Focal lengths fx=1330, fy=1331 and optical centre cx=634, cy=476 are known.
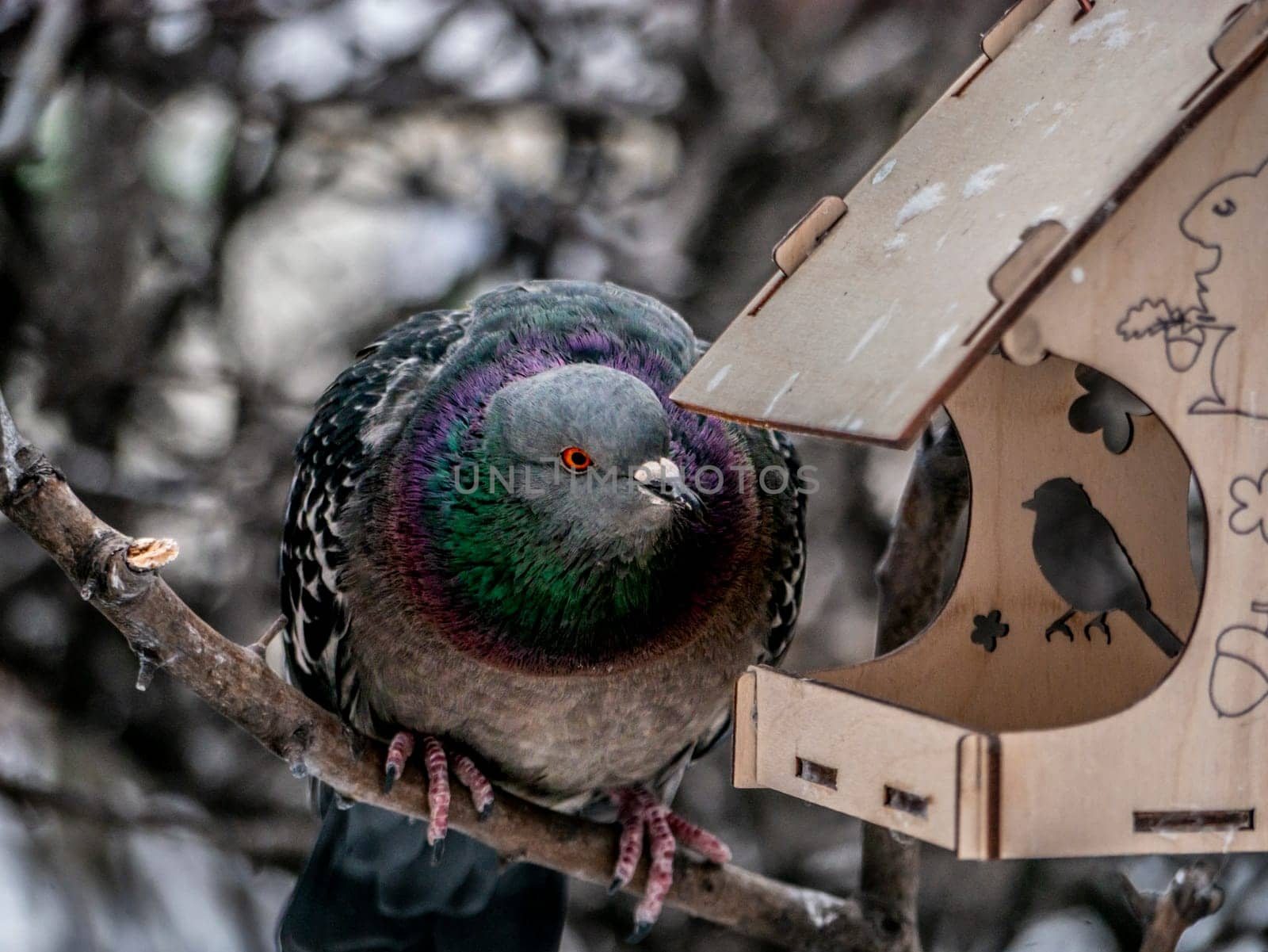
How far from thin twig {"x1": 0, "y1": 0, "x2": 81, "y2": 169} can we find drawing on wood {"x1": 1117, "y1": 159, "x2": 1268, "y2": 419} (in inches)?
122

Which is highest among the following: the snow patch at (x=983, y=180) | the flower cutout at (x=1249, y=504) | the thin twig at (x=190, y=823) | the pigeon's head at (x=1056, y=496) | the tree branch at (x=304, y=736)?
the snow patch at (x=983, y=180)

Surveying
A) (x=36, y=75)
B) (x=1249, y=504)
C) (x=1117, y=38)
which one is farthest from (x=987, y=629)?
(x=36, y=75)

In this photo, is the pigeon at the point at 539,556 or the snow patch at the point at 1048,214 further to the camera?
the pigeon at the point at 539,556

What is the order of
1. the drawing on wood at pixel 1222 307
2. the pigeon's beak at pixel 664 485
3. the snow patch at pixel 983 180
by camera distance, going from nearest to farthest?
the drawing on wood at pixel 1222 307 < the snow patch at pixel 983 180 < the pigeon's beak at pixel 664 485

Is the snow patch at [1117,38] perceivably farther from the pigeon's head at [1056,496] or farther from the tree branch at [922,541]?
the tree branch at [922,541]

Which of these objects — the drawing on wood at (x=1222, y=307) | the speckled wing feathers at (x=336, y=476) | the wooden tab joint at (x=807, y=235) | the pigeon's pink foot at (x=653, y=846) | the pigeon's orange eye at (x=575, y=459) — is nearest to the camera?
the drawing on wood at (x=1222, y=307)

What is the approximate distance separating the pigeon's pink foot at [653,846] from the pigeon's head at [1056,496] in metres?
1.11

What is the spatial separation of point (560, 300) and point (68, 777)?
91.1 inches

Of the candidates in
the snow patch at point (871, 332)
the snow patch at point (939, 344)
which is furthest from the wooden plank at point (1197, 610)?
the snow patch at point (871, 332)

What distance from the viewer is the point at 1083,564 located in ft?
9.74

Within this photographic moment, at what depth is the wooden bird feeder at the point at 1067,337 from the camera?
5.57 ft

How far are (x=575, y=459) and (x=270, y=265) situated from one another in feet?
7.05

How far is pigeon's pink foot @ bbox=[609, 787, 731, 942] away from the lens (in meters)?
2.93

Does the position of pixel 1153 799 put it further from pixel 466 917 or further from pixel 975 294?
pixel 466 917
